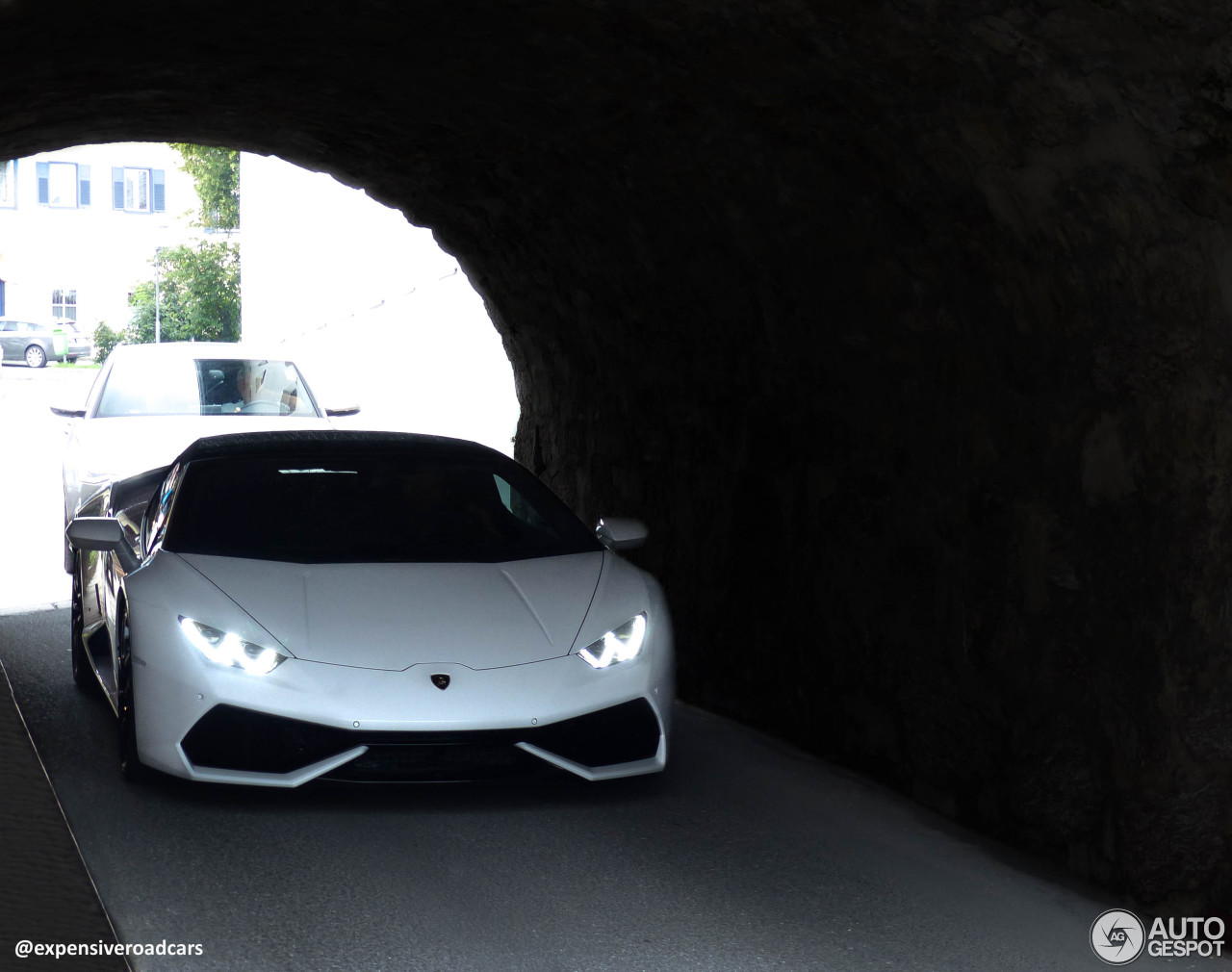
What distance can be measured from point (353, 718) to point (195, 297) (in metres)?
61.8

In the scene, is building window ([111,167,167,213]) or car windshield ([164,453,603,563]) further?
building window ([111,167,167,213])

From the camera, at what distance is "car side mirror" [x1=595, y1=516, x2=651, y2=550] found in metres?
6.30

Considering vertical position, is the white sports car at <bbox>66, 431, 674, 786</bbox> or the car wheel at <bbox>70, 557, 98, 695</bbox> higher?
the white sports car at <bbox>66, 431, 674, 786</bbox>

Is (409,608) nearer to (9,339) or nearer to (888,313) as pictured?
(888,313)

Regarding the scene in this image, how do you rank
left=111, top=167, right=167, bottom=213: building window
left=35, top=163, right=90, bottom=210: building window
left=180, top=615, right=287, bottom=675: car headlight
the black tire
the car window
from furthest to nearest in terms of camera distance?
left=111, top=167, right=167, bottom=213: building window, left=35, top=163, right=90, bottom=210: building window, the black tire, the car window, left=180, top=615, right=287, bottom=675: car headlight

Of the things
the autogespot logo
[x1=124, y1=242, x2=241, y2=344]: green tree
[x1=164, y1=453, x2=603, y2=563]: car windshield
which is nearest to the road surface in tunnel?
the autogespot logo

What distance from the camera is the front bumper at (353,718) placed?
4.90 meters

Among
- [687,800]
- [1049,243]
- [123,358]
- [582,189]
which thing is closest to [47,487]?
[123,358]

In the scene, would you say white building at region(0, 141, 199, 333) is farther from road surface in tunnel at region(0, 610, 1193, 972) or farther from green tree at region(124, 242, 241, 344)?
road surface in tunnel at region(0, 610, 1193, 972)

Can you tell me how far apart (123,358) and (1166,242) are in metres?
9.16

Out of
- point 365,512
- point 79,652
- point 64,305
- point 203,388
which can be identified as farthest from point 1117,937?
point 64,305

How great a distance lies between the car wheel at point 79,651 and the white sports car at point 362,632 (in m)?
0.73

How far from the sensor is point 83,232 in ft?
231

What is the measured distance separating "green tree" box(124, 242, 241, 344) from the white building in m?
2.19
